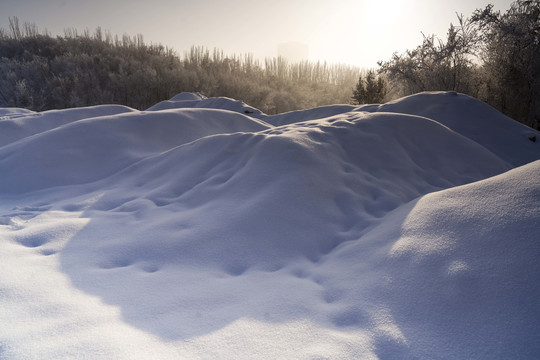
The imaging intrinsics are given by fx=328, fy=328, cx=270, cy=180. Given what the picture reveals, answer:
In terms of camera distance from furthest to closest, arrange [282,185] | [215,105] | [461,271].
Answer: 1. [215,105]
2. [282,185]
3. [461,271]

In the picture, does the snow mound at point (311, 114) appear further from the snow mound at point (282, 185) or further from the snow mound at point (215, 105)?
the snow mound at point (282, 185)

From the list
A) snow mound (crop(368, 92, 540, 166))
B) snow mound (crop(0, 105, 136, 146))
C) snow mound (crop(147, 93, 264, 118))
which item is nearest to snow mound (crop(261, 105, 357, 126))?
snow mound (crop(147, 93, 264, 118))

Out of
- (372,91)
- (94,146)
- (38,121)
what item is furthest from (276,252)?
(372,91)

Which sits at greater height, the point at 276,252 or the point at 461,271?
the point at 461,271

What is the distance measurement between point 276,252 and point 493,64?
10297 mm

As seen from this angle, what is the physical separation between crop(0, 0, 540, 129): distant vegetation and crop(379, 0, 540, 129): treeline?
25 millimetres

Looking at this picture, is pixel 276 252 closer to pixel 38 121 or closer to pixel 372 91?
pixel 38 121

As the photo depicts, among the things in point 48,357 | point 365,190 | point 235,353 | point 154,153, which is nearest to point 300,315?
point 235,353

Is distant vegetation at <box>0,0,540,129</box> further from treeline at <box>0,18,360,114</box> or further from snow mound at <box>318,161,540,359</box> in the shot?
snow mound at <box>318,161,540,359</box>

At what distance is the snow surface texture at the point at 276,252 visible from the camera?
1.36 metres

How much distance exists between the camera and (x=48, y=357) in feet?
4.01

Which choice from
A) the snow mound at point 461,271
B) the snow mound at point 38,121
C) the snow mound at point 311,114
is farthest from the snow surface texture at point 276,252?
the snow mound at point 311,114

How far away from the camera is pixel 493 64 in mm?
9422

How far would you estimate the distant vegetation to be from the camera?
8.59m
